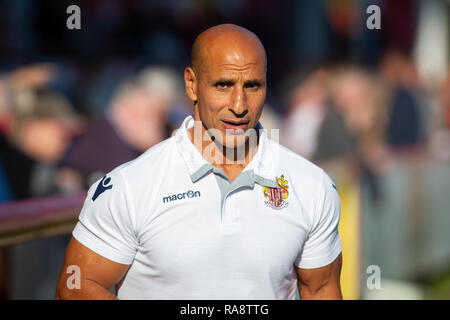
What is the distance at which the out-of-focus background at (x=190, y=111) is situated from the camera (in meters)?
5.19

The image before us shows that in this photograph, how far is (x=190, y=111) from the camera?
8.49 meters

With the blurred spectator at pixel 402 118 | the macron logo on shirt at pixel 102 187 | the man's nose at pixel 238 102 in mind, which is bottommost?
the blurred spectator at pixel 402 118

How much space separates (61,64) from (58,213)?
568 cm

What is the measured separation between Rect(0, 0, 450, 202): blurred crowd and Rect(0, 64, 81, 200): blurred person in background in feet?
0.04

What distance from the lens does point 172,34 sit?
11016 millimetres

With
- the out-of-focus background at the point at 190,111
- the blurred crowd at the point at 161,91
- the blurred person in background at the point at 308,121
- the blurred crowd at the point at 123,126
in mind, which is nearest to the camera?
the out-of-focus background at the point at 190,111

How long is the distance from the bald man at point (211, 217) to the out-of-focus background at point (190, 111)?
0.96 meters

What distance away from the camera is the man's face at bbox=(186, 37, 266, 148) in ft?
8.62

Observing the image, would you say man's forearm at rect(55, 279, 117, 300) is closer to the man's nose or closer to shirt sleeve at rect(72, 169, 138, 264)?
shirt sleeve at rect(72, 169, 138, 264)

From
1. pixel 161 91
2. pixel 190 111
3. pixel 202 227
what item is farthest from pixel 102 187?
pixel 190 111

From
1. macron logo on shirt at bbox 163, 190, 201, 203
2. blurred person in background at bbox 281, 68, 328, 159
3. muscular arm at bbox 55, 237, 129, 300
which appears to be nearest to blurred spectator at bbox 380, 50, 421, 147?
blurred person in background at bbox 281, 68, 328, 159

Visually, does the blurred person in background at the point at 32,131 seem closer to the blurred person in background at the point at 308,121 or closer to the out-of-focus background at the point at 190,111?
the out-of-focus background at the point at 190,111

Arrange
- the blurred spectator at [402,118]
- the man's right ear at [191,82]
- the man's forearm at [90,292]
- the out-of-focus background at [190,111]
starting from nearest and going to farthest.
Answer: the man's forearm at [90,292] < the man's right ear at [191,82] < the out-of-focus background at [190,111] < the blurred spectator at [402,118]

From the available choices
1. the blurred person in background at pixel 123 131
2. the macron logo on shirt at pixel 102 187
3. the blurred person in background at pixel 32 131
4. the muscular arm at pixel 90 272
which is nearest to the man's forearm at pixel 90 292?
the muscular arm at pixel 90 272
